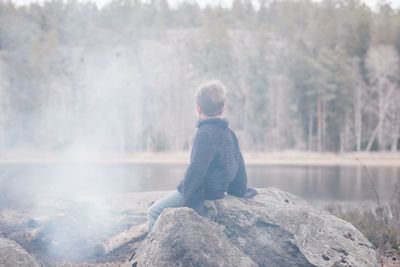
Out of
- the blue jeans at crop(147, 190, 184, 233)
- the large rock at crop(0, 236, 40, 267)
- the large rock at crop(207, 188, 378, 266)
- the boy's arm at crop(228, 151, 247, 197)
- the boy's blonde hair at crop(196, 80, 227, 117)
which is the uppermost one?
the boy's blonde hair at crop(196, 80, 227, 117)

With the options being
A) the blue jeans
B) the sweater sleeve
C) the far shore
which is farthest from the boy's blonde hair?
the far shore

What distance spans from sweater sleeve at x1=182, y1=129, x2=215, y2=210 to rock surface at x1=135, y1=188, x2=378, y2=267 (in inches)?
9.1

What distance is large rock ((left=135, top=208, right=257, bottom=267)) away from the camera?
4246 mm

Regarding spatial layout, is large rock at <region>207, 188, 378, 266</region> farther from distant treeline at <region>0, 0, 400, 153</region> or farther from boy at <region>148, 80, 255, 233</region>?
distant treeline at <region>0, 0, 400, 153</region>

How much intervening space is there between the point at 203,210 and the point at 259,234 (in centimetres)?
52

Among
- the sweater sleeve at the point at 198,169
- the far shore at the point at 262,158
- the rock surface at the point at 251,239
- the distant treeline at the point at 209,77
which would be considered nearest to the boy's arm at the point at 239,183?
the rock surface at the point at 251,239

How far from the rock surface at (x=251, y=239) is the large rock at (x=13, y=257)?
1.07 meters

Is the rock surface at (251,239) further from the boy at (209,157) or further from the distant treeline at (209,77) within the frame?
the distant treeline at (209,77)

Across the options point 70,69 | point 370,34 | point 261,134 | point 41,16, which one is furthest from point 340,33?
point 41,16

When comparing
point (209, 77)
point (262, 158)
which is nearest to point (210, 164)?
point (262, 158)

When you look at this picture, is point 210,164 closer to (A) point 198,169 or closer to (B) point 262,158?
(A) point 198,169

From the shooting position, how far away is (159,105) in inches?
1930

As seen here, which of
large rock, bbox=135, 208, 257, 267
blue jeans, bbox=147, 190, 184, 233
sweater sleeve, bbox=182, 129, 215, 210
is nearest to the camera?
large rock, bbox=135, 208, 257, 267

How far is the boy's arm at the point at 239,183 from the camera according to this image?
5.27 meters
